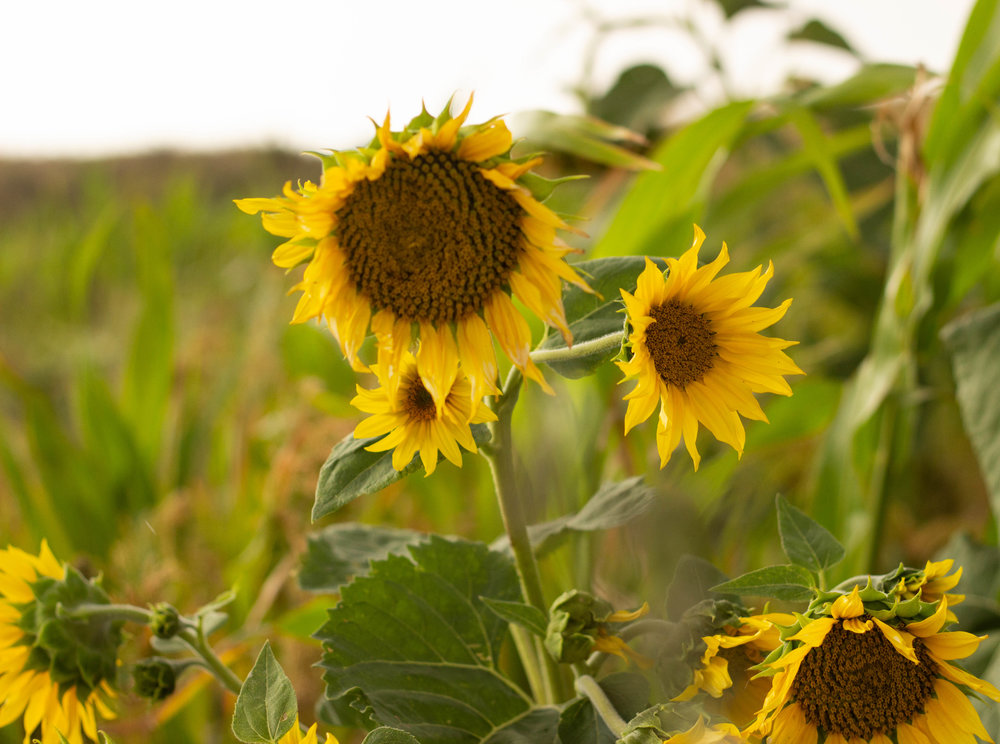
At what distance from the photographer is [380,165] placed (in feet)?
0.59

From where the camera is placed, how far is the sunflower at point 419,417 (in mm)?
201

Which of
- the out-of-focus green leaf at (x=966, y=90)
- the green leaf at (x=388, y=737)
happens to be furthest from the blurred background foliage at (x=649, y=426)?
the green leaf at (x=388, y=737)

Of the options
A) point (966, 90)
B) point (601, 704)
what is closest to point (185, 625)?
point (601, 704)

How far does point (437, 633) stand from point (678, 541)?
9 centimetres

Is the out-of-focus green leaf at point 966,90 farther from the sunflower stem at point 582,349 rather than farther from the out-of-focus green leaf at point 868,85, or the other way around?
the sunflower stem at point 582,349

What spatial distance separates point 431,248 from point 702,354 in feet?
0.24

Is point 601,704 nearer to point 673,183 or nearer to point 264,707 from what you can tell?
point 264,707

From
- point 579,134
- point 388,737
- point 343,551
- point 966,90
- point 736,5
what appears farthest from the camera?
point 736,5

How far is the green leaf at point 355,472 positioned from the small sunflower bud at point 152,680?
90 millimetres

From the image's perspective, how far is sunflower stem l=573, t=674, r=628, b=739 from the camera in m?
0.19

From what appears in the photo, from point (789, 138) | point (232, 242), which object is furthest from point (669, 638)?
point (232, 242)

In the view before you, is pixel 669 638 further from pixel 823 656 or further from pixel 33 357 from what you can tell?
pixel 33 357

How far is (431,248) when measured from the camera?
0.20 m

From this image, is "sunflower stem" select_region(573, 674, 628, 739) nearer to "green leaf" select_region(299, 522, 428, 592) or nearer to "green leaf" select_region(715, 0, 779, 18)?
"green leaf" select_region(299, 522, 428, 592)
